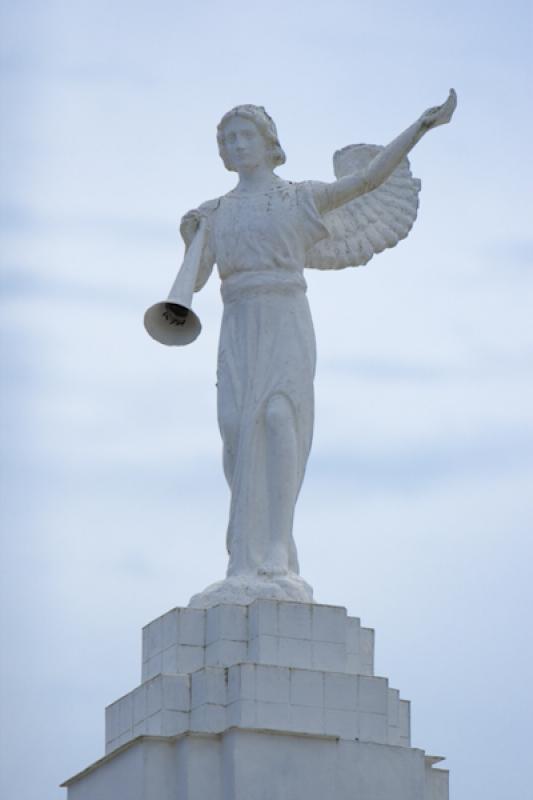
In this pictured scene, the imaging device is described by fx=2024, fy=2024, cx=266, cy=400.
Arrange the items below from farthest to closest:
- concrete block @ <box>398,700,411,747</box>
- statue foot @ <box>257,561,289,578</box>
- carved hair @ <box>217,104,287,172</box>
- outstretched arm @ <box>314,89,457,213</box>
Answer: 1. carved hair @ <box>217,104,287,172</box>
2. outstretched arm @ <box>314,89,457,213</box>
3. concrete block @ <box>398,700,411,747</box>
4. statue foot @ <box>257,561,289,578</box>

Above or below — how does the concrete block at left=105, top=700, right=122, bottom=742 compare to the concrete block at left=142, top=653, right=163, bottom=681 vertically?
below

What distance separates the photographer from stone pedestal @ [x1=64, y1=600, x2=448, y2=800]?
1475 cm

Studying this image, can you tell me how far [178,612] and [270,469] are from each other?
4.41ft

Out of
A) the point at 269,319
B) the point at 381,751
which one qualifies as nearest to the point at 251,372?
the point at 269,319

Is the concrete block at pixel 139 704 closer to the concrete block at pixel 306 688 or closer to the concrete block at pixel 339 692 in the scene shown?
the concrete block at pixel 306 688

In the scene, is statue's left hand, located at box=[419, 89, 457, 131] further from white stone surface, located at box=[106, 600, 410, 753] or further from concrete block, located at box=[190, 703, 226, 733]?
concrete block, located at box=[190, 703, 226, 733]

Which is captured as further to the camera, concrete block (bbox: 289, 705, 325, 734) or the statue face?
the statue face

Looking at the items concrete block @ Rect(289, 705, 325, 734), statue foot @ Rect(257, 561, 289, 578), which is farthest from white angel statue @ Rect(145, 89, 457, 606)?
concrete block @ Rect(289, 705, 325, 734)

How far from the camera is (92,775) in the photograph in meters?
15.9

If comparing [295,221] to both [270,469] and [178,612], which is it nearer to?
[270,469]

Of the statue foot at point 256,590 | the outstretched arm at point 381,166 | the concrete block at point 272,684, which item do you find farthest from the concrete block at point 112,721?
the outstretched arm at point 381,166

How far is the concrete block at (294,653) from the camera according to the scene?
1518cm

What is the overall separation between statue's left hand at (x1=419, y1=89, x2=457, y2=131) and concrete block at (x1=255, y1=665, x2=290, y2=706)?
452 cm

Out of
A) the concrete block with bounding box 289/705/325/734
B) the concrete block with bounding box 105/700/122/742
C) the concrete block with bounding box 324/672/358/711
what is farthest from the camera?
the concrete block with bounding box 105/700/122/742
